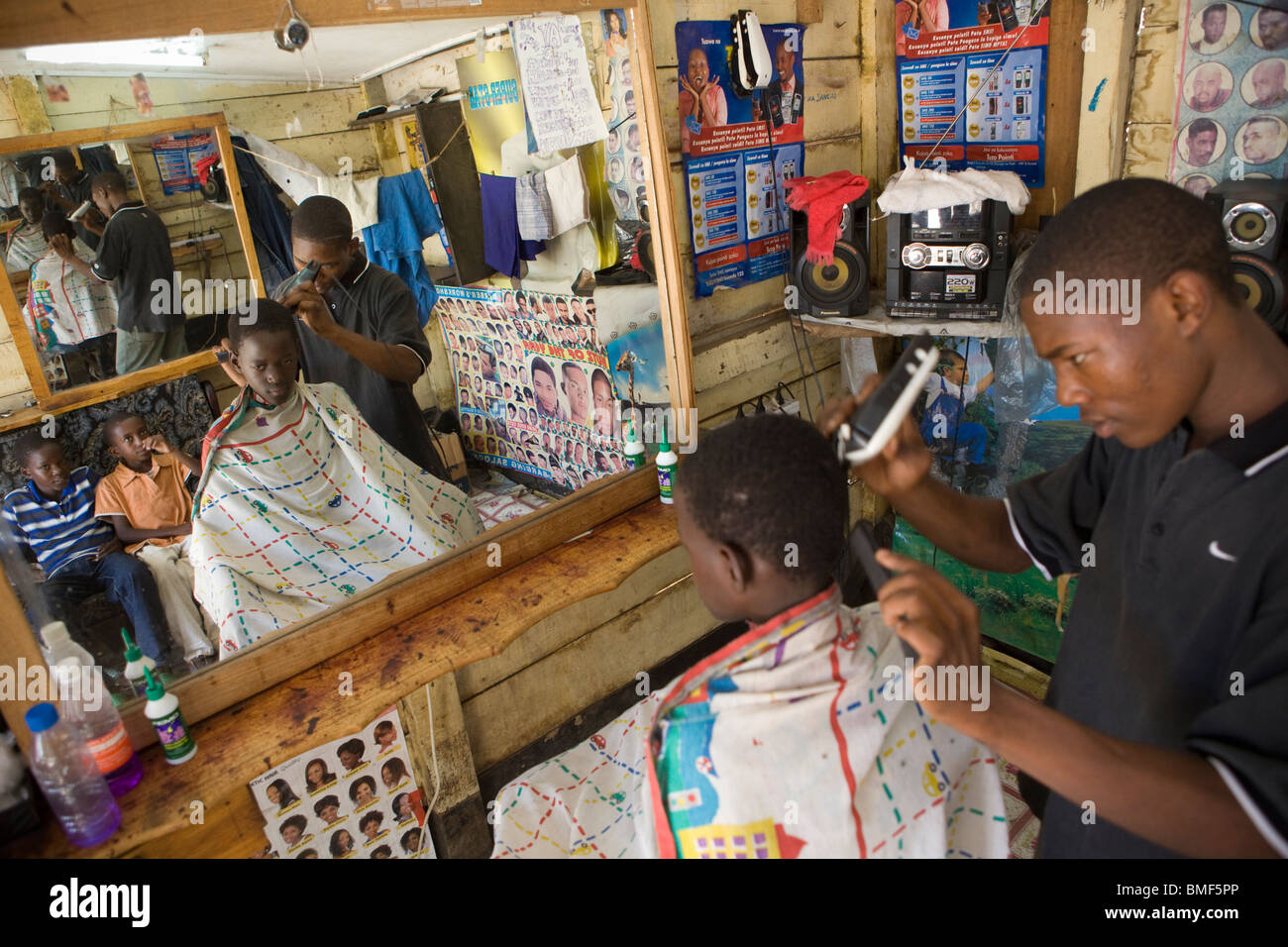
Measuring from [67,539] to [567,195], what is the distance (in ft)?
4.29

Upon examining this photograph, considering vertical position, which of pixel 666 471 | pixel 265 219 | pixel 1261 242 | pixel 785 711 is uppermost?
pixel 265 219

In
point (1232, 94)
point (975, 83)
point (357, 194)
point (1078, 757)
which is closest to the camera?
point (1078, 757)

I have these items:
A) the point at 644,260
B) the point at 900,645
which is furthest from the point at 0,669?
the point at 644,260

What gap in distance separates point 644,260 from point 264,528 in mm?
1153

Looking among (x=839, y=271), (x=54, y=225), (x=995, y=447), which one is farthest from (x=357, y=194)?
(x=995, y=447)

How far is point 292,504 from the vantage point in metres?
1.65

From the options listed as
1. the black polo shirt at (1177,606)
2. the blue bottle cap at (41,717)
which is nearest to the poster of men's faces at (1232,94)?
the black polo shirt at (1177,606)

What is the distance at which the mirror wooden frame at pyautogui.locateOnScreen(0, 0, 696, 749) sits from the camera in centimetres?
125

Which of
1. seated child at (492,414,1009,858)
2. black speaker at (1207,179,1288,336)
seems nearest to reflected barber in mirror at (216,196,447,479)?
seated child at (492,414,1009,858)

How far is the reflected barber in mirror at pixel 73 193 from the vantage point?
1225 mm

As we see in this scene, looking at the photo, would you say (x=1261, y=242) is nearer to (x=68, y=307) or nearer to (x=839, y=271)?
(x=839, y=271)

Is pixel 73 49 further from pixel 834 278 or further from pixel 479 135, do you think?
pixel 834 278

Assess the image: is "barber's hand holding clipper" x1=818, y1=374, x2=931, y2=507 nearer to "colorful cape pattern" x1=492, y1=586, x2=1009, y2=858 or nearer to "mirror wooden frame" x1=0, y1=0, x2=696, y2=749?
"colorful cape pattern" x1=492, y1=586, x2=1009, y2=858

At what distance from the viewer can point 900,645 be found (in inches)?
46.4
